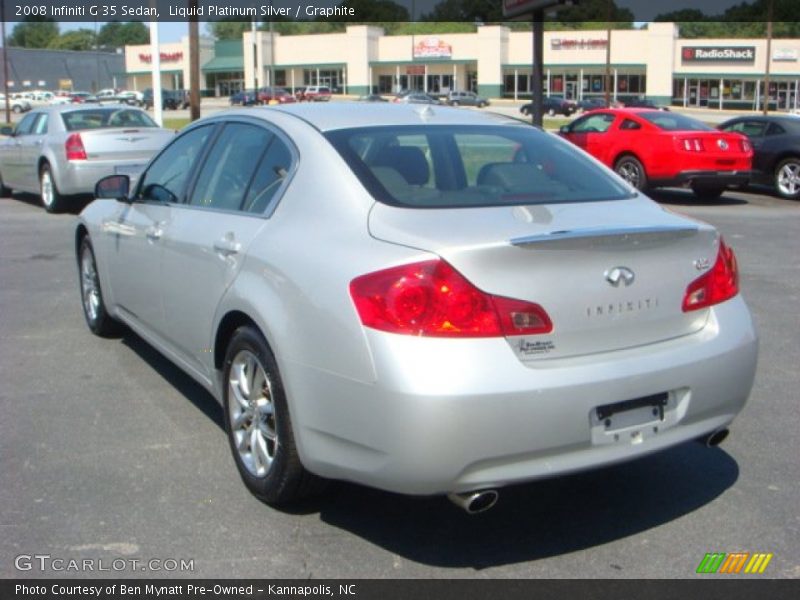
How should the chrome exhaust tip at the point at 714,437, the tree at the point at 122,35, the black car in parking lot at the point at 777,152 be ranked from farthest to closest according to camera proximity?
the tree at the point at 122,35 < the black car in parking lot at the point at 777,152 < the chrome exhaust tip at the point at 714,437

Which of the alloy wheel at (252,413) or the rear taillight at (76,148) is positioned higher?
the rear taillight at (76,148)

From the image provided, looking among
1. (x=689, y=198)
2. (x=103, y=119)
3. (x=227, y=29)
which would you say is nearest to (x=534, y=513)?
(x=103, y=119)

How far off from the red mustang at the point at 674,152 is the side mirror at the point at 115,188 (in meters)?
11.3

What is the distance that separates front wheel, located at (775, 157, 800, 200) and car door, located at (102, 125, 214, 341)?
1373 cm

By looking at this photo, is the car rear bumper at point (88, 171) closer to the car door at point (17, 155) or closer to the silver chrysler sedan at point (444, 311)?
the car door at point (17, 155)

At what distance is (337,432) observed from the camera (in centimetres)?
342

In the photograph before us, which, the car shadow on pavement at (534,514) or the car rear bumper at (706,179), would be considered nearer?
the car shadow on pavement at (534,514)

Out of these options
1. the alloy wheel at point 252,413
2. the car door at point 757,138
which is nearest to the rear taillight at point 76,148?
the alloy wheel at point 252,413

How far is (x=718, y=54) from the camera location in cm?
7556

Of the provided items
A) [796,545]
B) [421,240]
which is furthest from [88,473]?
[796,545]

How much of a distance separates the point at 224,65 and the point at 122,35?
8190cm

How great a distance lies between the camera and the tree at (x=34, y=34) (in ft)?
500

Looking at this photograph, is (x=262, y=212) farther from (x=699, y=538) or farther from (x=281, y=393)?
(x=699, y=538)

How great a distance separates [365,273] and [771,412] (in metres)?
3.00
